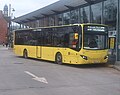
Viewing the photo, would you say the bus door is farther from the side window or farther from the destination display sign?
the destination display sign

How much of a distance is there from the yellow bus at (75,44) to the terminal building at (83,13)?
1.77 metres

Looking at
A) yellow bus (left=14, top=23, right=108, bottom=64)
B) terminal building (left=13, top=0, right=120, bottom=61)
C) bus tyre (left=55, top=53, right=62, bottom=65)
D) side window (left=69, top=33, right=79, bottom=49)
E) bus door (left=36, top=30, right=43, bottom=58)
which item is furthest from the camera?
bus door (left=36, top=30, right=43, bottom=58)

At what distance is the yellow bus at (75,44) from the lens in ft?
67.9

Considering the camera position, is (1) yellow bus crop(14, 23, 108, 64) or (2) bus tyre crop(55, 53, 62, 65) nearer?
(1) yellow bus crop(14, 23, 108, 64)

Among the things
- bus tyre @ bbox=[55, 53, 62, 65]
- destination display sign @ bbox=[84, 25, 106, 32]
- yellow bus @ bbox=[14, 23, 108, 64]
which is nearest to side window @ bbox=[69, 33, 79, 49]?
yellow bus @ bbox=[14, 23, 108, 64]

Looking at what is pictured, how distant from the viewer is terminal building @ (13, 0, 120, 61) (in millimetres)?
24881

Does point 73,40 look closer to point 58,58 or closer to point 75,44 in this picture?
point 75,44

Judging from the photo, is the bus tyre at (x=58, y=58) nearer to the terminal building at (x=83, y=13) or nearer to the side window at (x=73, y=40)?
the side window at (x=73, y=40)

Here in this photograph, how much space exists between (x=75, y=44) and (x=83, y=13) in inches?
386

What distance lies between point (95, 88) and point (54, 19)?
2544cm

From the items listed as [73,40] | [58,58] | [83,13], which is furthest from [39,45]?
[83,13]

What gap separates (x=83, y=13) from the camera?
30.4m

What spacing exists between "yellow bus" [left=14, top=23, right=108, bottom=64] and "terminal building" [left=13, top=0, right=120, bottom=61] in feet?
5.82

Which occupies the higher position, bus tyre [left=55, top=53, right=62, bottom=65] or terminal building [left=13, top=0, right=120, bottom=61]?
terminal building [left=13, top=0, right=120, bottom=61]
